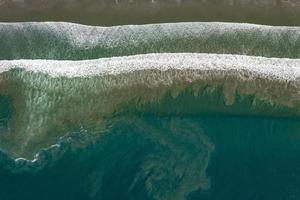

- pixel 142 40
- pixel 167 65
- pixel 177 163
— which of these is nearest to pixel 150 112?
pixel 167 65

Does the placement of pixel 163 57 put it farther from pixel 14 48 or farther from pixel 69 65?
pixel 14 48

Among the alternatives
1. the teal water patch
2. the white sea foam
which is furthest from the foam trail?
the teal water patch

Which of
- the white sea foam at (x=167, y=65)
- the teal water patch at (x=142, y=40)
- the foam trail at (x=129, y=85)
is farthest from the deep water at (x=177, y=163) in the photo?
the teal water patch at (x=142, y=40)

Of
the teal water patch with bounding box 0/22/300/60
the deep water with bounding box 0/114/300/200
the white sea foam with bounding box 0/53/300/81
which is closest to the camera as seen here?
the deep water with bounding box 0/114/300/200

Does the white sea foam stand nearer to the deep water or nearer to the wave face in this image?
the wave face

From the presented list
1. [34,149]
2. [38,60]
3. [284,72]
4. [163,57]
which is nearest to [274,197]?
[284,72]

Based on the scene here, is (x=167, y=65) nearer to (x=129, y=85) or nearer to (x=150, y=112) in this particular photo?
(x=129, y=85)

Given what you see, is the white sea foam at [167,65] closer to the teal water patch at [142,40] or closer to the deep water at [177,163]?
the teal water patch at [142,40]
